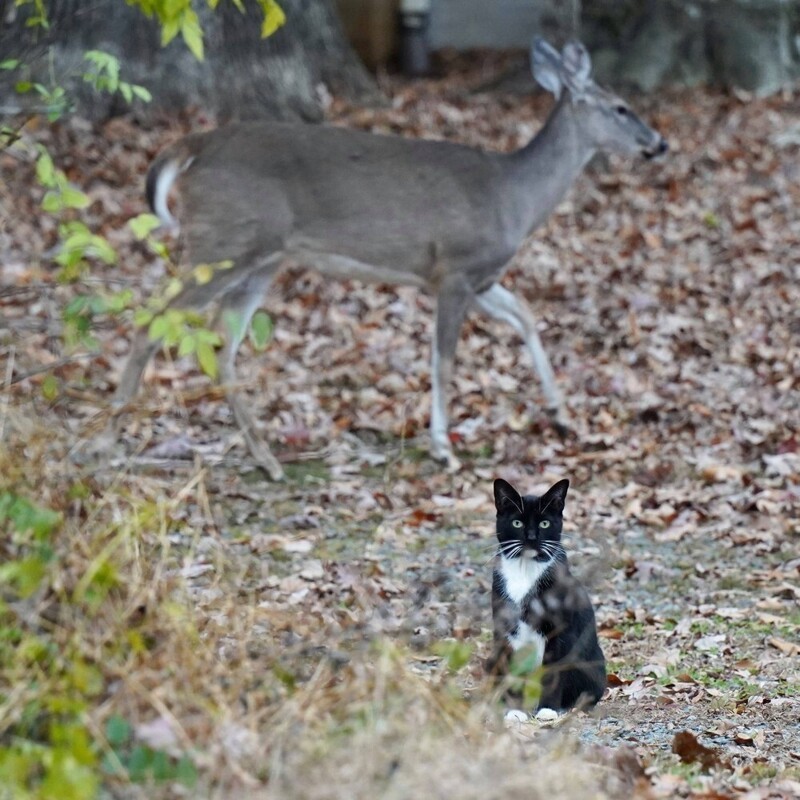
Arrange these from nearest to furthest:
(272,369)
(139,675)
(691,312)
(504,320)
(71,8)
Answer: (139,675) < (504,320) < (272,369) < (691,312) < (71,8)

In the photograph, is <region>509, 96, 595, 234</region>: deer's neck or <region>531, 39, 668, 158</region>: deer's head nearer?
<region>509, 96, 595, 234</region>: deer's neck

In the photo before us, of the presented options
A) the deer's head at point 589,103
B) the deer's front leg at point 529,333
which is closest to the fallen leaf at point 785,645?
the deer's front leg at point 529,333

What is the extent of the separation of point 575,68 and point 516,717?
17.8ft

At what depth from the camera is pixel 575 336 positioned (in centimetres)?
964

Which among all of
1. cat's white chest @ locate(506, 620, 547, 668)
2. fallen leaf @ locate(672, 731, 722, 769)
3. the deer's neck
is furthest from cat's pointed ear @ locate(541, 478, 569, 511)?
the deer's neck

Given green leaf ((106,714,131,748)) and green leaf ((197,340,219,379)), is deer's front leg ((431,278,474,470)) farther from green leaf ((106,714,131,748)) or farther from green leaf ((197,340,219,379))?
green leaf ((106,714,131,748))

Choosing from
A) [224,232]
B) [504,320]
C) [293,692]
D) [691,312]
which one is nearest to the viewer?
[293,692]

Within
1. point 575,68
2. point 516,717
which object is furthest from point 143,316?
point 575,68

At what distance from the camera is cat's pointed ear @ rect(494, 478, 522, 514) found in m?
4.65

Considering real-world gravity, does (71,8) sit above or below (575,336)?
above

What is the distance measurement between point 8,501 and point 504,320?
554cm

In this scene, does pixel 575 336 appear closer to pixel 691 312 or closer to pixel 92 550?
pixel 691 312

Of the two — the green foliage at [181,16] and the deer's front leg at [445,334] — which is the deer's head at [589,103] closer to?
the deer's front leg at [445,334]

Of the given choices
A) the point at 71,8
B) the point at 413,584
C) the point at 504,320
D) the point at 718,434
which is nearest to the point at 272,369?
the point at 504,320
